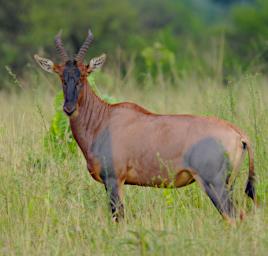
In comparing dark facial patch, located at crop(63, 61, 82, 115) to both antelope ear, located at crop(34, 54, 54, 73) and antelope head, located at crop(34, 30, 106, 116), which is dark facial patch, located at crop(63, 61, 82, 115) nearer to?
antelope head, located at crop(34, 30, 106, 116)

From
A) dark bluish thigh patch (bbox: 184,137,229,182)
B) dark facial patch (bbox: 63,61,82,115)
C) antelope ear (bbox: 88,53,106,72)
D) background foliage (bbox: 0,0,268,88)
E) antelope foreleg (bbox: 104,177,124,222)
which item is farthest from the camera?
background foliage (bbox: 0,0,268,88)

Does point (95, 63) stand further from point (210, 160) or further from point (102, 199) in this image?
point (210, 160)

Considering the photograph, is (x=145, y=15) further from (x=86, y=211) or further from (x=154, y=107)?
(x=86, y=211)

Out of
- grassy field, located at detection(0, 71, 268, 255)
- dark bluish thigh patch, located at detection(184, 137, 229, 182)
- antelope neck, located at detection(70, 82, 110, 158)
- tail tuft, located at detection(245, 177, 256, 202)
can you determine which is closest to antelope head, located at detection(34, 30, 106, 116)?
antelope neck, located at detection(70, 82, 110, 158)

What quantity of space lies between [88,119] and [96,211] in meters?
0.89

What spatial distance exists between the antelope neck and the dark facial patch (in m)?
0.20

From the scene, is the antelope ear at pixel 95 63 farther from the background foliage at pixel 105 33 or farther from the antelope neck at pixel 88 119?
the background foliage at pixel 105 33

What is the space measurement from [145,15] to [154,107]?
34.2m

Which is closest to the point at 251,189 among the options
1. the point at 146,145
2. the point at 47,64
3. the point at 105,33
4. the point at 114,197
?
the point at 146,145

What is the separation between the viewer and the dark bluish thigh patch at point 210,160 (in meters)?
7.19

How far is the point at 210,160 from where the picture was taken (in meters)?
7.20

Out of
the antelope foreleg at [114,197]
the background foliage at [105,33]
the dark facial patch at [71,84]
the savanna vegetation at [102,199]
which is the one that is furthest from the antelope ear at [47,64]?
the background foliage at [105,33]

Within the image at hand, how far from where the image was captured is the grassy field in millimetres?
6578

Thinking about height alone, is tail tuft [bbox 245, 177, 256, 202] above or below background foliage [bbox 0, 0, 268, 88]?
below
